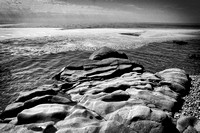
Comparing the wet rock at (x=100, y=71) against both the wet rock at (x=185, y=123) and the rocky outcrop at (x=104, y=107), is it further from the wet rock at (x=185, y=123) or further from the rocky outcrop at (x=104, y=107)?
the wet rock at (x=185, y=123)

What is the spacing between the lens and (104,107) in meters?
7.20

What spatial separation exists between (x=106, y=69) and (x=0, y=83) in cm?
966

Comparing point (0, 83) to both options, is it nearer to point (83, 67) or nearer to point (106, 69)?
point (83, 67)

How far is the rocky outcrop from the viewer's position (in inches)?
229

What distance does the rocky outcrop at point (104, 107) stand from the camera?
581 centimetres

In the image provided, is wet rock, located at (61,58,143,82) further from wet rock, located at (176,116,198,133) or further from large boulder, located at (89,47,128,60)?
wet rock, located at (176,116,198,133)

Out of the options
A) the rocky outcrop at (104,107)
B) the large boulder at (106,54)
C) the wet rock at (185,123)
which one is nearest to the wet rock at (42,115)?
the rocky outcrop at (104,107)

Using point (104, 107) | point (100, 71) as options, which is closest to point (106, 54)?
point (100, 71)

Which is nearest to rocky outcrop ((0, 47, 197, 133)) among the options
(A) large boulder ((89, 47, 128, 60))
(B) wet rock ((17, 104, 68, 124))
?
(B) wet rock ((17, 104, 68, 124))

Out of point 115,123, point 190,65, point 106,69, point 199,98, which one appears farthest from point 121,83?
point 190,65

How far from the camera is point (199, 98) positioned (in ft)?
30.0

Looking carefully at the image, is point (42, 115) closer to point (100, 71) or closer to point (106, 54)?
point (100, 71)

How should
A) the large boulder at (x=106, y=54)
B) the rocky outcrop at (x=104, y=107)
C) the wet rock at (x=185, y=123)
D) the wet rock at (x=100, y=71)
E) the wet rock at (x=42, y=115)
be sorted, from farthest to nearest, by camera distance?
the large boulder at (x=106, y=54)
the wet rock at (x=100, y=71)
the wet rock at (x=42, y=115)
the wet rock at (x=185, y=123)
the rocky outcrop at (x=104, y=107)

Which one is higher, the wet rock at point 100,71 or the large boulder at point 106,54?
the large boulder at point 106,54
